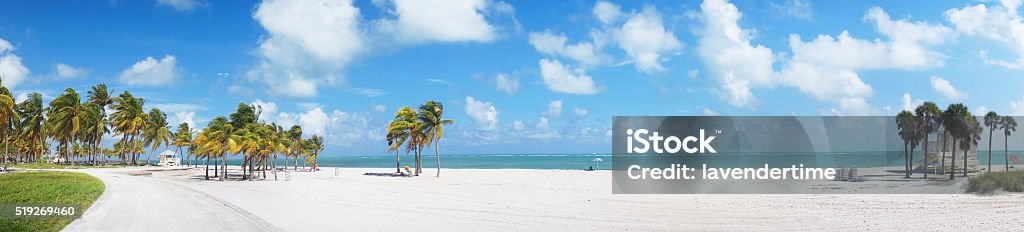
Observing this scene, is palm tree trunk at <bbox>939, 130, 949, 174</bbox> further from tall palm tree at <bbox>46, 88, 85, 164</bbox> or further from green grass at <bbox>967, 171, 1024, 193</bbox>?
tall palm tree at <bbox>46, 88, 85, 164</bbox>

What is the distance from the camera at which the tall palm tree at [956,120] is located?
106 ft

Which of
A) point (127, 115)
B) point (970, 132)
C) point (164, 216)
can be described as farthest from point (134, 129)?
point (970, 132)

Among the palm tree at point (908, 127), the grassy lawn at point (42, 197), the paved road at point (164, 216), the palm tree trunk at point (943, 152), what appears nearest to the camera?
the paved road at point (164, 216)

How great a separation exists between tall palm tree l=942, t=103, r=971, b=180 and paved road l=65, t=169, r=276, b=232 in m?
34.8

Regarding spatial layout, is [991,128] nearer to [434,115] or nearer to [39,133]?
[434,115]

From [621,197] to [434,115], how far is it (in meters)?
A: 22.4

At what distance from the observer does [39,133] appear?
64.0 metres

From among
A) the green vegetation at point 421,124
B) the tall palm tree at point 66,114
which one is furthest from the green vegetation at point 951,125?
the tall palm tree at point 66,114

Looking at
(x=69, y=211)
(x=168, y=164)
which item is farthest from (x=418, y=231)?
(x=168, y=164)

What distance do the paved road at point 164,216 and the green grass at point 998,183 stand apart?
28.3 metres

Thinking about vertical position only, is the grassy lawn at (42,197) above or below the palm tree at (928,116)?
below

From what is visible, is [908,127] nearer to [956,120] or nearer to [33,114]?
[956,120]

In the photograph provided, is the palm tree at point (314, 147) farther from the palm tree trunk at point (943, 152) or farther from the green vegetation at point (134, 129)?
the palm tree trunk at point (943, 152)

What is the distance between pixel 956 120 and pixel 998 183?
7.88m
